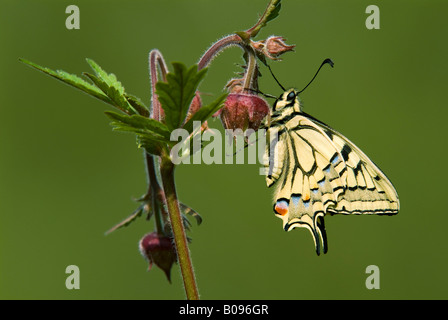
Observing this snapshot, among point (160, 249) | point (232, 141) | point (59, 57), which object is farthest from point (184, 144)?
point (59, 57)

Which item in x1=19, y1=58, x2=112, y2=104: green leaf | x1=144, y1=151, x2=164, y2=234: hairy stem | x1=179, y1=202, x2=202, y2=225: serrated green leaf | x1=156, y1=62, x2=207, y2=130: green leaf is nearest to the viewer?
x1=156, y1=62, x2=207, y2=130: green leaf

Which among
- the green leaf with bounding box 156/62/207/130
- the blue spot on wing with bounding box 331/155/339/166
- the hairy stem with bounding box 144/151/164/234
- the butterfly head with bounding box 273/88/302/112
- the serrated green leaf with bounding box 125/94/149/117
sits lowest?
the hairy stem with bounding box 144/151/164/234

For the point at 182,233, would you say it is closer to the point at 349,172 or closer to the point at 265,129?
the point at 265,129

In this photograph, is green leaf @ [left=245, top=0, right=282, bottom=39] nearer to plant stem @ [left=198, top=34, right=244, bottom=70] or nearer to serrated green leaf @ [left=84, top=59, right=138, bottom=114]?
plant stem @ [left=198, top=34, right=244, bottom=70]

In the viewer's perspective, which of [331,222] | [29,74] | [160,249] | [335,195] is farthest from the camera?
[29,74]

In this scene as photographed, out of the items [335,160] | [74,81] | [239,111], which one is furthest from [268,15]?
[335,160]

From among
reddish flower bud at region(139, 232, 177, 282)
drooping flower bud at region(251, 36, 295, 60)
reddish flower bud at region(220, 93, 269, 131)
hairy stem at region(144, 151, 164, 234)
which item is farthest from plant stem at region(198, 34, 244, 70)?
reddish flower bud at region(139, 232, 177, 282)

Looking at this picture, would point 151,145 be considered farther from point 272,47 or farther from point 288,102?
point 288,102
